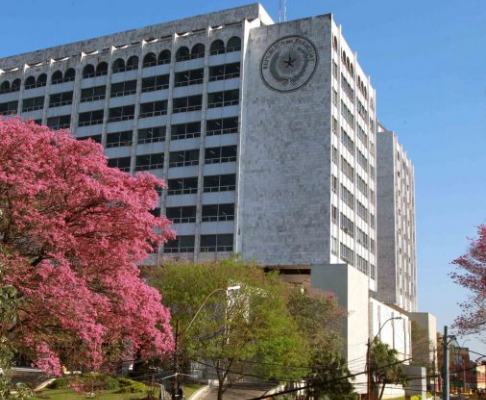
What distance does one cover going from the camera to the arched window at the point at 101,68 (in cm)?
8488

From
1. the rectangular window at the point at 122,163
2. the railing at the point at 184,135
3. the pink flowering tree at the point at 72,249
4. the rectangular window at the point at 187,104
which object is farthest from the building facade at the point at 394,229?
the pink flowering tree at the point at 72,249

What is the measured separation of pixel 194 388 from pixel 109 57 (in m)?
50.6

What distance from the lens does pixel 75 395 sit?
137ft

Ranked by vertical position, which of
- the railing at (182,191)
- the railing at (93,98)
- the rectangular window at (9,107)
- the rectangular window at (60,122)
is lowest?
the railing at (182,191)

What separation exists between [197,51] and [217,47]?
2.83 meters

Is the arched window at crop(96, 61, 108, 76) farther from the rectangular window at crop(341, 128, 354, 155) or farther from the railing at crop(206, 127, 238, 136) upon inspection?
the rectangular window at crop(341, 128, 354, 155)

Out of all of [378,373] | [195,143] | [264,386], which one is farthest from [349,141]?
[264,386]

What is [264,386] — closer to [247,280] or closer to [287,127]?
[247,280]

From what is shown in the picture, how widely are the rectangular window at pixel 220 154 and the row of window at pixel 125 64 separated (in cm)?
1230

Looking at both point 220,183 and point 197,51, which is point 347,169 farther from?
point 197,51

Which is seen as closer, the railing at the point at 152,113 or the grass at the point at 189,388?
the grass at the point at 189,388

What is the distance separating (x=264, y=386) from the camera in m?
53.2

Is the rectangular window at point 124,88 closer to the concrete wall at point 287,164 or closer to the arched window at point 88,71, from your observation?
the arched window at point 88,71

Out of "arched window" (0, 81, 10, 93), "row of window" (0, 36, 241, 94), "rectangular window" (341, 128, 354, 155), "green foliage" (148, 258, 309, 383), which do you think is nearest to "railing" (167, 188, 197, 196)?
"row of window" (0, 36, 241, 94)
